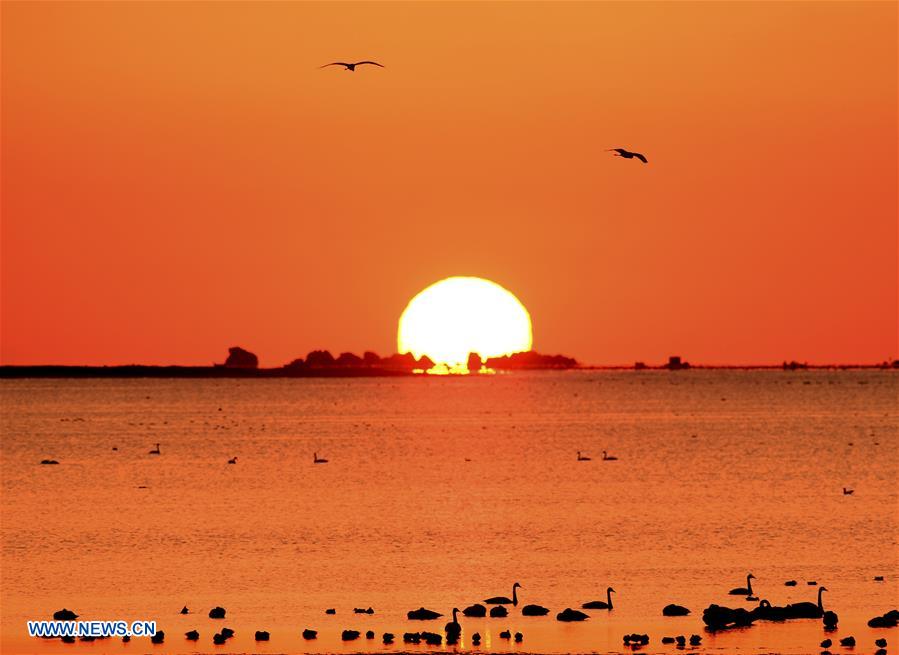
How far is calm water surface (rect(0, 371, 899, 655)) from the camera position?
144 feet

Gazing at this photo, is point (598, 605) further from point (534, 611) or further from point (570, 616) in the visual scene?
point (570, 616)

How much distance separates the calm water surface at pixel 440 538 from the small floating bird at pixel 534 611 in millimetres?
690

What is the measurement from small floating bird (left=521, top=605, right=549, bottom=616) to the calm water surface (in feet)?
2.26

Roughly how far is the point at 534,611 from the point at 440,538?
62.4 ft

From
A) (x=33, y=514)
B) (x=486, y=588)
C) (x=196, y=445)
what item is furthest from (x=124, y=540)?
(x=196, y=445)

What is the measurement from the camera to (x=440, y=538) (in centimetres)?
6341

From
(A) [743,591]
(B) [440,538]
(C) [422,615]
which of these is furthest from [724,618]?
(B) [440,538]

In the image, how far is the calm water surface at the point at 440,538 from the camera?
4391 cm

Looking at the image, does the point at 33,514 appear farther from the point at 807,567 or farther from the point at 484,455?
the point at 484,455

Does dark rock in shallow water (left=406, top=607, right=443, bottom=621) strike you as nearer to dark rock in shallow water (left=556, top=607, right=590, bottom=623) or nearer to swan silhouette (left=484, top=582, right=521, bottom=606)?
swan silhouette (left=484, top=582, right=521, bottom=606)

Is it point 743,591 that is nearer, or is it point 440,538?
point 743,591

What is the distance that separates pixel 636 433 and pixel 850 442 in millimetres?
26244

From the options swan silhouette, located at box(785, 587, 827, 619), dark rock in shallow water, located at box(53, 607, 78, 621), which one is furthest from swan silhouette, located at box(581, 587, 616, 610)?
dark rock in shallow water, located at box(53, 607, 78, 621)

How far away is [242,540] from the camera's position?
63469mm
